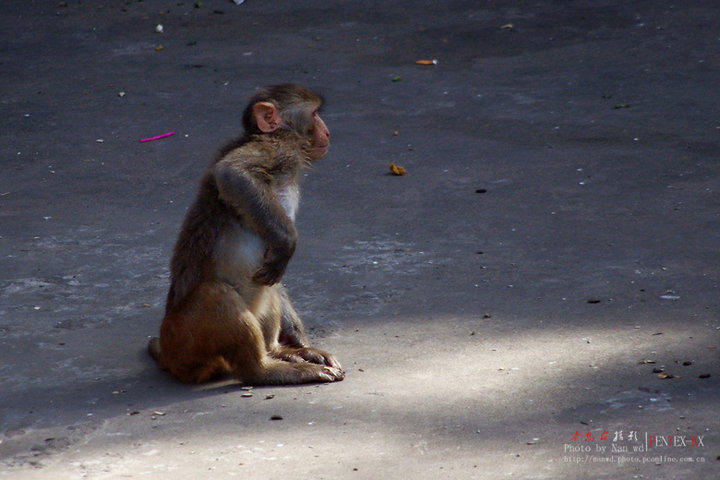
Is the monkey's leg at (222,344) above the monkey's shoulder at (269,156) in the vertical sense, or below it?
below

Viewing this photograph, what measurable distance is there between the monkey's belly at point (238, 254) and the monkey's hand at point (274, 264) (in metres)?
0.12

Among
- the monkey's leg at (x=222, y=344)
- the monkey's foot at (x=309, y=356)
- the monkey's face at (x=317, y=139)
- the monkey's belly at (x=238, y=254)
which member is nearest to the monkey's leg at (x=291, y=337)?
the monkey's foot at (x=309, y=356)

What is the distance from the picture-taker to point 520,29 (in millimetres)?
12195

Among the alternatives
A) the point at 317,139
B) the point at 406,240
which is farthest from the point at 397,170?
the point at 317,139

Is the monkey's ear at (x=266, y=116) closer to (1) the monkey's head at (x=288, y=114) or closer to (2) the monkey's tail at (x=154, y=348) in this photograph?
(1) the monkey's head at (x=288, y=114)

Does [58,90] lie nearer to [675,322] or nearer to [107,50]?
[107,50]

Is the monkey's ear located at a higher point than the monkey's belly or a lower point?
higher

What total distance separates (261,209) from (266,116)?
0.59m

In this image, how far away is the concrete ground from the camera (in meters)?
4.21

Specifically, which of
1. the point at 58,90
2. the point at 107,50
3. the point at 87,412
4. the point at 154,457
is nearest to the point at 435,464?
the point at 154,457

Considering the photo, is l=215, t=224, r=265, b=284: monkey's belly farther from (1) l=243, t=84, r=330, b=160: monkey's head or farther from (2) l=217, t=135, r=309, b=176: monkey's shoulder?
(1) l=243, t=84, r=330, b=160: monkey's head

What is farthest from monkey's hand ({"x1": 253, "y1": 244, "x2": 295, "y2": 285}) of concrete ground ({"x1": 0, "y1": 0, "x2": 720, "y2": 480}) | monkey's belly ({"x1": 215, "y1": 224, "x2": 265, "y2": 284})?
concrete ground ({"x1": 0, "y1": 0, "x2": 720, "y2": 480})

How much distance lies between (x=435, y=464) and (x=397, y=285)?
2.49 m

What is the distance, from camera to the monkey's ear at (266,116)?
5.17 meters
